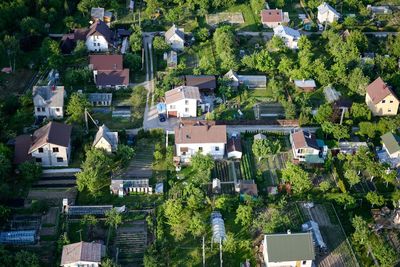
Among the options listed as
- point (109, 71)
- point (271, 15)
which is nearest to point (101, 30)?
point (109, 71)

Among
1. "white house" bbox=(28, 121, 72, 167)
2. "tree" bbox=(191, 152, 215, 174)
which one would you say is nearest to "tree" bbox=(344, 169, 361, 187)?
"tree" bbox=(191, 152, 215, 174)

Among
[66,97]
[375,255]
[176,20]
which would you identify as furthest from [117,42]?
[375,255]

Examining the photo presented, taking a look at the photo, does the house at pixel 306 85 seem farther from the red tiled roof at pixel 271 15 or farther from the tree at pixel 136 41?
A: the tree at pixel 136 41

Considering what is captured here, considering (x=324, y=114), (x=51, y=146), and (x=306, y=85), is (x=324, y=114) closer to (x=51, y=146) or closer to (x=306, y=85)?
(x=306, y=85)

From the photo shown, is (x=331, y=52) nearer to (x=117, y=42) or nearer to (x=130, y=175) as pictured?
(x=117, y=42)

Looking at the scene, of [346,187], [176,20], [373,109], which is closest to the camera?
[346,187]
